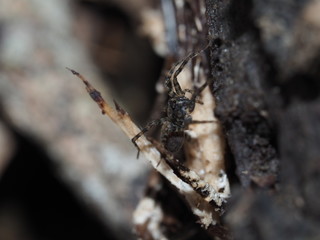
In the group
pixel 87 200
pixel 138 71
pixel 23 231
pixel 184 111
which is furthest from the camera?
pixel 138 71

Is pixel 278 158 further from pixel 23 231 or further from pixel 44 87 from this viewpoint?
pixel 23 231

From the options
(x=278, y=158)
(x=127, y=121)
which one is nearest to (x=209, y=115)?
(x=127, y=121)

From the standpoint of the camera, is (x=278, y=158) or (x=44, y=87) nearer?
(x=278, y=158)

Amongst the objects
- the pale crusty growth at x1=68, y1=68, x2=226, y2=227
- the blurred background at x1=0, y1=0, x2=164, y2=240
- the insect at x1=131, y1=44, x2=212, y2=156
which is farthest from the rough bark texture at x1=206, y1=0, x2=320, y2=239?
the blurred background at x1=0, y1=0, x2=164, y2=240

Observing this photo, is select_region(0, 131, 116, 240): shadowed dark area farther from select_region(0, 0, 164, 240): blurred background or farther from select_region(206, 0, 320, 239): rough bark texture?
select_region(206, 0, 320, 239): rough bark texture

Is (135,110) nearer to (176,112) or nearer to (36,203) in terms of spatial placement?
(36,203)

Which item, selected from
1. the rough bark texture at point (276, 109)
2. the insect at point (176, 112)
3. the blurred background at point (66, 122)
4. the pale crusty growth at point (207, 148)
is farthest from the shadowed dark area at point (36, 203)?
the rough bark texture at point (276, 109)

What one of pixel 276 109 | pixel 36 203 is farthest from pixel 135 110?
pixel 276 109
